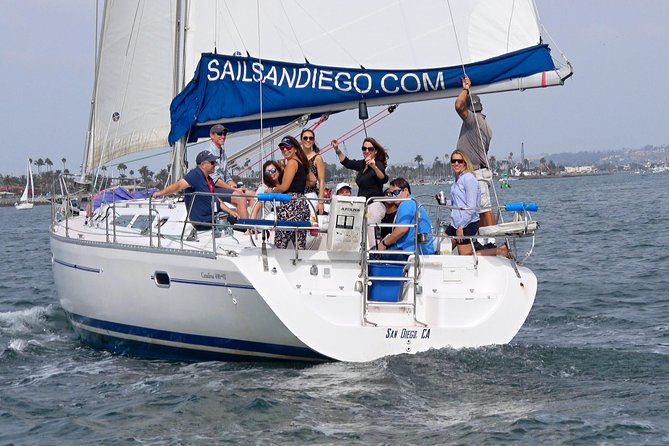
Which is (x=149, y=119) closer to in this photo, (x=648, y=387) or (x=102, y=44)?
(x=102, y=44)

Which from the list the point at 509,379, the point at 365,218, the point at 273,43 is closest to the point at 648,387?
the point at 509,379

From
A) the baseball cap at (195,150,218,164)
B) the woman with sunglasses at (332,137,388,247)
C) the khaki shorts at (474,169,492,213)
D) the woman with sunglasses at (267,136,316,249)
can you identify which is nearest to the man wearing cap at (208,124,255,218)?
the baseball cap at (195,150,218,164)

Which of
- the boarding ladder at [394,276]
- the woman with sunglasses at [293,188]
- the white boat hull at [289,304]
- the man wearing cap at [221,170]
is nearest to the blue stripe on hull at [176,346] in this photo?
the white boat hull at [289,304]

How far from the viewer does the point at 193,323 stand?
952cm

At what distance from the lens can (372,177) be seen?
1003 centimetres

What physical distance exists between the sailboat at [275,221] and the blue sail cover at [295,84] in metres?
0.02

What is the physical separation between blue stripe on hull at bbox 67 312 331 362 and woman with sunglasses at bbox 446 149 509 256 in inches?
82.2

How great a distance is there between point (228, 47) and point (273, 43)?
0.57 metres

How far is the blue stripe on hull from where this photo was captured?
29.9 feet

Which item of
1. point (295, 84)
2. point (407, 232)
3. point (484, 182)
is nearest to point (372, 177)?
point (407, 232)

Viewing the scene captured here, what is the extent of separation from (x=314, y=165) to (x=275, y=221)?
2.05m

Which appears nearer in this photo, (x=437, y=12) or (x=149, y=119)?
(x=437, y=12)

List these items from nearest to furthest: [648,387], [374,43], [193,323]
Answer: [648,387], [193,323], [374,43]

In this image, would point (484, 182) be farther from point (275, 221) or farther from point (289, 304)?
point (289, 304)
